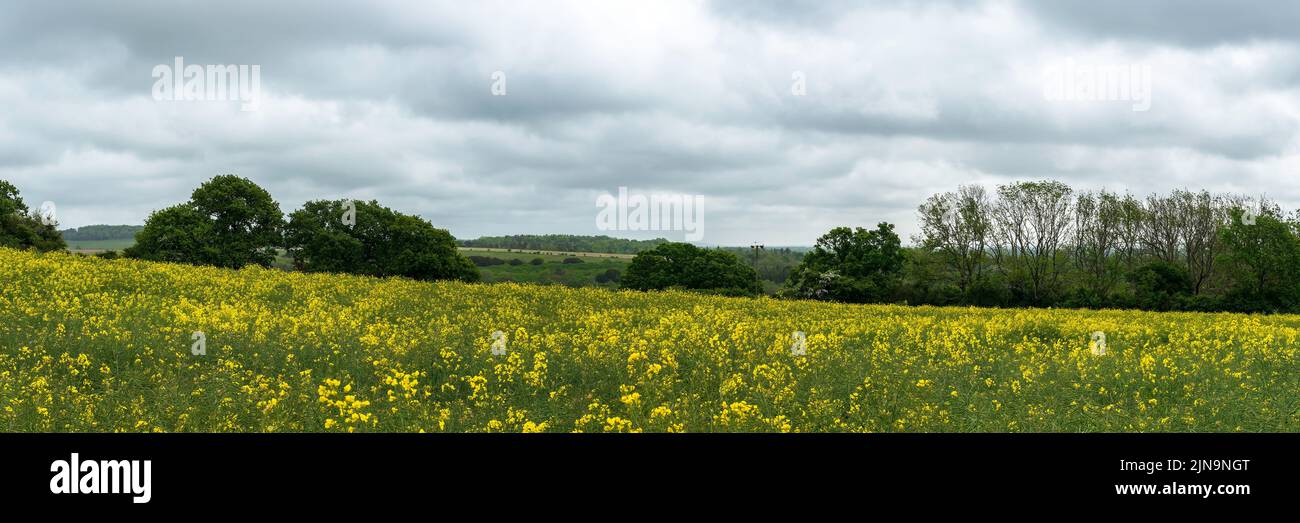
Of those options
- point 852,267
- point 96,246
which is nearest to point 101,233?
point 96,246

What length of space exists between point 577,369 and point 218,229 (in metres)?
51.2

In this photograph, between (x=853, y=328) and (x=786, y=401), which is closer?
(x=786, y=401)

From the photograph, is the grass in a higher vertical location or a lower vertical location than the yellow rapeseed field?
higher

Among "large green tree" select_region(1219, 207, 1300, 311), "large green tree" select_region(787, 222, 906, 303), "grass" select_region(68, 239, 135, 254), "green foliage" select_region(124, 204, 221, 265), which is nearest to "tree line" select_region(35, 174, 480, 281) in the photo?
"green foliage" select_region(124, 204, 221, 265)

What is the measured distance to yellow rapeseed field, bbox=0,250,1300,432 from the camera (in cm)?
1133

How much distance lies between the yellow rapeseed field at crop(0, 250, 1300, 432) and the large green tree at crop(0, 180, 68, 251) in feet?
143

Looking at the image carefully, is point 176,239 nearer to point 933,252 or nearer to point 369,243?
point 369,243

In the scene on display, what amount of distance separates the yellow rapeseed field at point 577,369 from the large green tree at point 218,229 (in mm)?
31020

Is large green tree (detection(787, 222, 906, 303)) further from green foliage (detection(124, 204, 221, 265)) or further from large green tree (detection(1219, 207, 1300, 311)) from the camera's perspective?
green foliage (detection(124, 204, 221, 265))

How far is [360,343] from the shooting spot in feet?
53.9

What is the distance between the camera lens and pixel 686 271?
6544 centimetres
